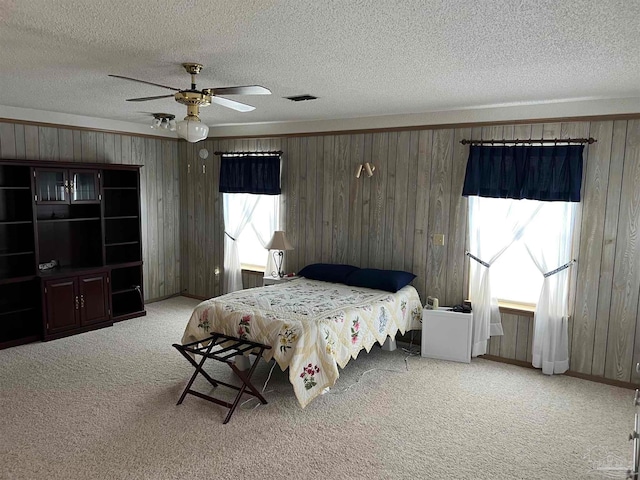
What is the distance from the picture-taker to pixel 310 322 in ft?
12.4

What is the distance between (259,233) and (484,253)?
2.97 metres

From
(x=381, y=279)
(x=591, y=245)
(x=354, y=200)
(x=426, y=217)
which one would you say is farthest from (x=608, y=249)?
(x=354, y=200)

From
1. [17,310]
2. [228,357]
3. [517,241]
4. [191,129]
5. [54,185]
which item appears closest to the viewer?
[191,129]

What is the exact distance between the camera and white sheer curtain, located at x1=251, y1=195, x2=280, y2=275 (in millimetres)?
6168

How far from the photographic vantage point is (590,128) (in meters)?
4.16

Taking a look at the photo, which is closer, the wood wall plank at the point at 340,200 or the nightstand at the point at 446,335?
the nightstand at the point at 446,335

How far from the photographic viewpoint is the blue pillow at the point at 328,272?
5250 millimetres

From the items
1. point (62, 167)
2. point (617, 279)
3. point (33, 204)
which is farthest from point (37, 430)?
point (617, 279)

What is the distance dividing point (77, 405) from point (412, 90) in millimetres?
3627

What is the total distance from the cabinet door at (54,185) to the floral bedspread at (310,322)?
7.68 feet

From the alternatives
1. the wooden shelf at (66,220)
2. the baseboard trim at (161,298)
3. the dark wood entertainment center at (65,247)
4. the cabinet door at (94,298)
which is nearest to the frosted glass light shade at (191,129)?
the dark wood entertainment center at (65,247)

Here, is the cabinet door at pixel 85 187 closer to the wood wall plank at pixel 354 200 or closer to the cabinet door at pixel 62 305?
the cabinet door at pixel 62 305

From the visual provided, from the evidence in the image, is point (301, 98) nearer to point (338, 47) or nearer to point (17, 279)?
point (338, 47)

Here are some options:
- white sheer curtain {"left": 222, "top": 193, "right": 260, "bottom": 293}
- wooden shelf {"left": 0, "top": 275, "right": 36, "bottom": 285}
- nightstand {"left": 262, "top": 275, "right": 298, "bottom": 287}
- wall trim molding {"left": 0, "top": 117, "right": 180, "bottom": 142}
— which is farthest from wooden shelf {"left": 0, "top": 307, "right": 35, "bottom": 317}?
nightstand {"left": 262, "top": 275, "right": 298, "bottom": 287}
